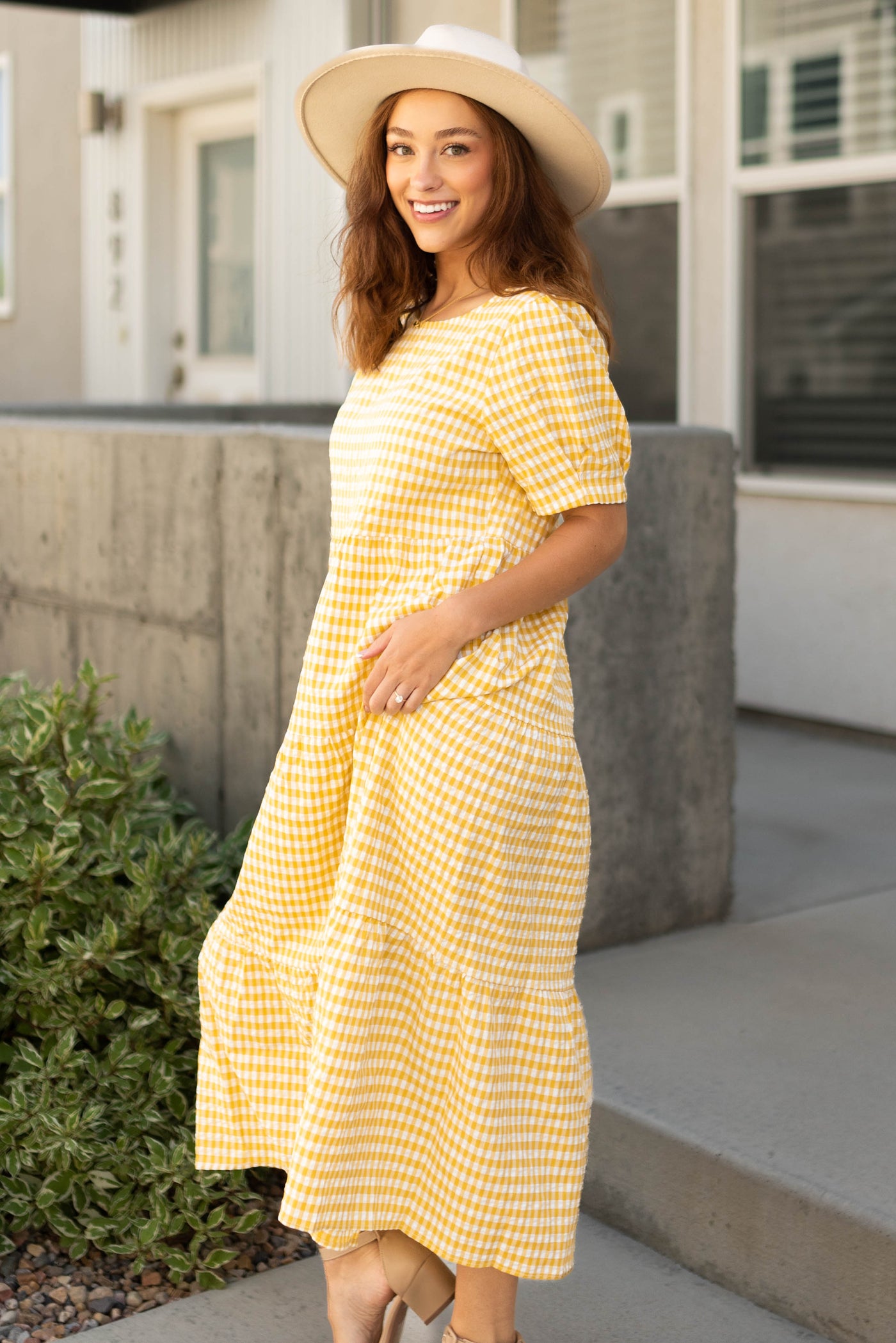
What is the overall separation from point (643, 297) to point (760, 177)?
0.74m

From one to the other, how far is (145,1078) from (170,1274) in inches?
15.5

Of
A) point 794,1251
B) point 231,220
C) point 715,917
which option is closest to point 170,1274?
point 794,1251

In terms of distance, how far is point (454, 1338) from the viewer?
216 cm

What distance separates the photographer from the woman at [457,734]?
1.99m

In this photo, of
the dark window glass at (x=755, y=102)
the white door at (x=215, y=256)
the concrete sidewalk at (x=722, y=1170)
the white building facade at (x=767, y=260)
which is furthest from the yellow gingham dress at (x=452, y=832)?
the white door at (x=215, y=256)

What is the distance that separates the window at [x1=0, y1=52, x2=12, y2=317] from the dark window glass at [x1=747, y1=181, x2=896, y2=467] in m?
5.72

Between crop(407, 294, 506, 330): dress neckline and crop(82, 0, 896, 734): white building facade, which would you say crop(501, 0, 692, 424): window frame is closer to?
crop(82, 0, 896, 734): white building facade

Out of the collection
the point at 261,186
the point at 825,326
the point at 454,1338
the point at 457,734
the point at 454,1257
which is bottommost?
the point at 454,1338

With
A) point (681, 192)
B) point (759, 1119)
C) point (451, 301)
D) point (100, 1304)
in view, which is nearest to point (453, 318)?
point (451, 301)

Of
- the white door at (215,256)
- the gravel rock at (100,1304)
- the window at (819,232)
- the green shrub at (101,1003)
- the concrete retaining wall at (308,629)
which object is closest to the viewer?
the gravel rock at (100,1304)

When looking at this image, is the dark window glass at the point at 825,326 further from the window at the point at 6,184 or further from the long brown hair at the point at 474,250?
the window at the point at 6,184

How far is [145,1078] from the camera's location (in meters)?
3.06

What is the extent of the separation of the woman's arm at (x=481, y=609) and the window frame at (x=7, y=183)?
8.89 m

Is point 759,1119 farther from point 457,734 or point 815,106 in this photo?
point 815,106
